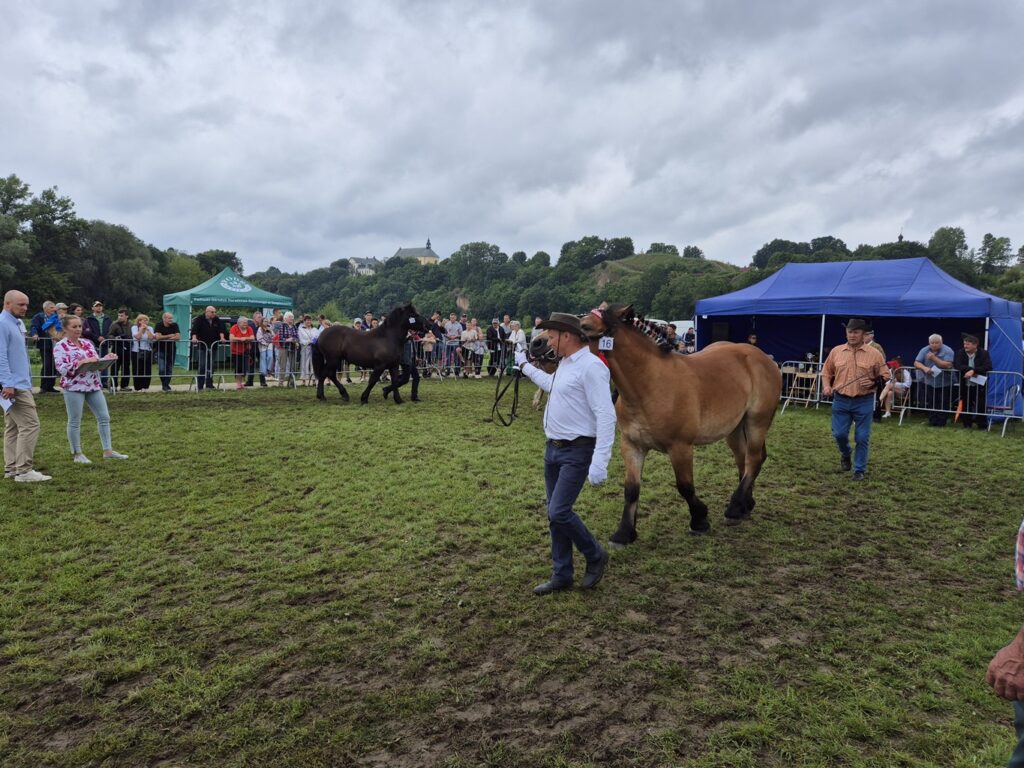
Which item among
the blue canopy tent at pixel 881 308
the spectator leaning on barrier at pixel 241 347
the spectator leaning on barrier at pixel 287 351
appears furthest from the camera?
the spectator leaning on barrier at pixel 287 351

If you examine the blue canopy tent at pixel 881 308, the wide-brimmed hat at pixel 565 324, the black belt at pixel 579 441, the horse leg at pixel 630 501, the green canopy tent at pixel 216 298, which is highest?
the green canopy tent at pixel 216 298

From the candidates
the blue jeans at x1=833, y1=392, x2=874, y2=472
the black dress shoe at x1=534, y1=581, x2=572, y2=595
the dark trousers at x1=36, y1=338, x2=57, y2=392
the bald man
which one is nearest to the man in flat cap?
the blue jeans at x1=833, y1=392, x2=874, y2=472

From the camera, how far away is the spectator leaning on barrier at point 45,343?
12.0 m

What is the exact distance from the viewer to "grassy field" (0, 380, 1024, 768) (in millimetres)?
2662

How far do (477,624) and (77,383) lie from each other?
622 cm

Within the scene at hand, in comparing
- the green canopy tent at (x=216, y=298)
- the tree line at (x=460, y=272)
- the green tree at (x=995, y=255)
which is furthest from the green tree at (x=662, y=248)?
the green canopy tent at (x=216, y=298)

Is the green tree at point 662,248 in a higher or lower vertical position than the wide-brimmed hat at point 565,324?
higher

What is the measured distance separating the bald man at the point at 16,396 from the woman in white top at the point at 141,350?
280 inches

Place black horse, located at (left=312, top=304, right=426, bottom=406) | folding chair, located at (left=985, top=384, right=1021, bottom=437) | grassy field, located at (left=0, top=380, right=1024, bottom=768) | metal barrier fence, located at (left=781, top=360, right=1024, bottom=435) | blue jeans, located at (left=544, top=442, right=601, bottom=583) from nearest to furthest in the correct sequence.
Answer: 1. grassy field, located at (left=0, top=380, right=1024, bottom=768)
2. blue jeans, located at (left=544, top=442, right=601, bottom=583)
3. folding chair, located at (left=985, top=384, right=1021, bottom=437)
4. metal barrier fence, located at (left=781, top=360, right=1024, bottom=435)
5. black horse, located at (left=312, top=304, right=426, bottom=406)

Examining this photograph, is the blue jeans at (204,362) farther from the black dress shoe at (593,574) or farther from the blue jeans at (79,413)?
the black dress shoe at (593,574)

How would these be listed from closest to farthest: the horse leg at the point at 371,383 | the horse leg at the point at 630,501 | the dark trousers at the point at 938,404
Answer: the horse leg at the point at 630,501, the dark trousers at the point at 938,404, the horse leg at the point at 371,383

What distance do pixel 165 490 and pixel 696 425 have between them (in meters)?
5.53

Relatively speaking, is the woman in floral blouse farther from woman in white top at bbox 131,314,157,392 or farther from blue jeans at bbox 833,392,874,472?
blue jeans at bbox 833,392,874,472

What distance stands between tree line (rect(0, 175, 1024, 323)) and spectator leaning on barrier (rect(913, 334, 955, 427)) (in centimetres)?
4248
